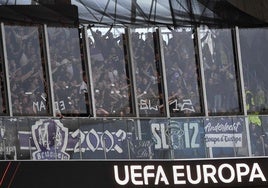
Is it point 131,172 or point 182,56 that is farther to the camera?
point 182,56

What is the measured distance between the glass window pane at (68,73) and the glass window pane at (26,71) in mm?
322

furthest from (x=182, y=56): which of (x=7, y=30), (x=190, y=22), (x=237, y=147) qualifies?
(x=7, y=30)

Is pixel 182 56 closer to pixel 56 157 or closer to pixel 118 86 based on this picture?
pixel 118 86

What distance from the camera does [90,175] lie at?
745 inches

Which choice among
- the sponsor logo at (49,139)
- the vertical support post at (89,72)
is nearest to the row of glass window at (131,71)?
the vertical support post at (89,72)

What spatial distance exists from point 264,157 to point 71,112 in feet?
14.7

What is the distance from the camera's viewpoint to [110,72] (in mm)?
21484

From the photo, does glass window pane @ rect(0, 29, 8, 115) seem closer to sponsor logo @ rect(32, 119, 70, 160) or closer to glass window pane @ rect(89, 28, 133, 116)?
sponsor logo @ rect(32, 119, 70, 160)

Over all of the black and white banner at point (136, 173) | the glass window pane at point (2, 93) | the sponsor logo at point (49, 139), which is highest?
the glass window pane at point (2, 93)

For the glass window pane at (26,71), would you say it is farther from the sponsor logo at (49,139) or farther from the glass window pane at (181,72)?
the glass window pane at (181,72)

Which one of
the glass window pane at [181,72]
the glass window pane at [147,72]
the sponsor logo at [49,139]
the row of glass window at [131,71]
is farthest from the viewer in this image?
the glass window pane at [181,72]

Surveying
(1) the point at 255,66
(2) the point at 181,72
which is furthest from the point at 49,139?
(1) the point at 255,66

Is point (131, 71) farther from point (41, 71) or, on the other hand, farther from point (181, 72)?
point (41, 71)

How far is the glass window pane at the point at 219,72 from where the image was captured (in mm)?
22594
